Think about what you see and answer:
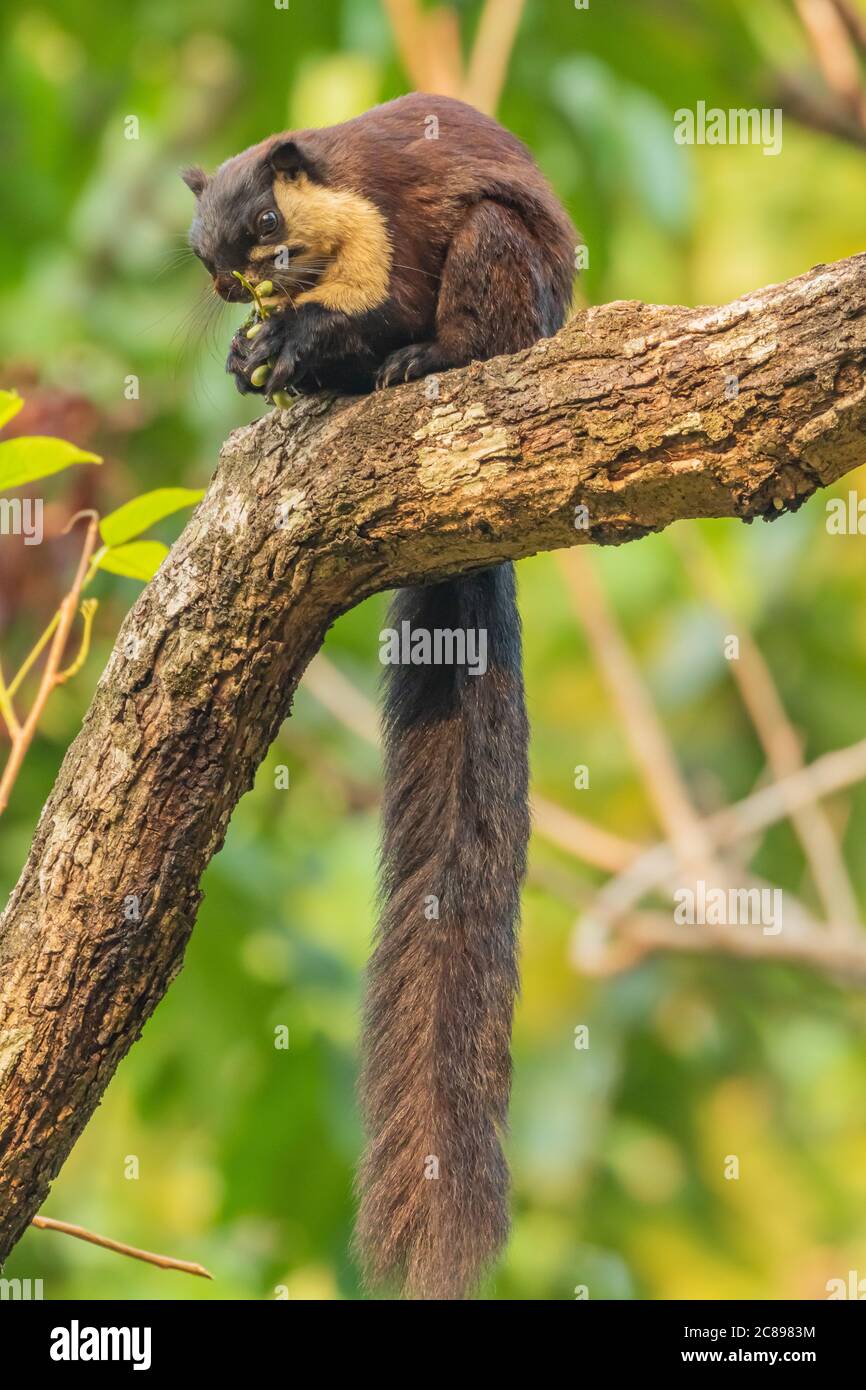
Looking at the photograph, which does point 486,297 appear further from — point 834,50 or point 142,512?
point 834,50

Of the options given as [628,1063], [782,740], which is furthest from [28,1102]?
[628,1063]

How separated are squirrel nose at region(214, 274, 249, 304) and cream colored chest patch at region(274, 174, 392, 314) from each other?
0.13 metres

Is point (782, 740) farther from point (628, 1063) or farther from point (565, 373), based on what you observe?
point (565, 373)

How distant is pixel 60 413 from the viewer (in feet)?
18.2

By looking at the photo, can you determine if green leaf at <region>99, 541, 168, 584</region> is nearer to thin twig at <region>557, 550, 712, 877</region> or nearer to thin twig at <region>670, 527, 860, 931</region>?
thin twig at <region>557, 550, 712, 877</region>

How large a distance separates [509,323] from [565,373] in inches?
25.7

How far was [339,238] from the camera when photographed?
355 centimetres

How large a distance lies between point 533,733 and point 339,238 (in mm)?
5374

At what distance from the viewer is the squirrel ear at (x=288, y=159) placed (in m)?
3.54

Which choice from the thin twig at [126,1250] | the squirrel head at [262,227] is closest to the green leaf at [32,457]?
the squirrel head at [262,227]

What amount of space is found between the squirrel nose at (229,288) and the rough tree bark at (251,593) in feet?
1.76

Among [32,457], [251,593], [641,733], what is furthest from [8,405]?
[641,733]

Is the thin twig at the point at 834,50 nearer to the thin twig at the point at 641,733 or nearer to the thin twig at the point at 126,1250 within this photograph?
the thin twig at the point at 641,733

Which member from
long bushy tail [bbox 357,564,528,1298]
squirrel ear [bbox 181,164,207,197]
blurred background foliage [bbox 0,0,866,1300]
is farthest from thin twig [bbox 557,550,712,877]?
squirrel ear [bbox 181,164,207,197]
